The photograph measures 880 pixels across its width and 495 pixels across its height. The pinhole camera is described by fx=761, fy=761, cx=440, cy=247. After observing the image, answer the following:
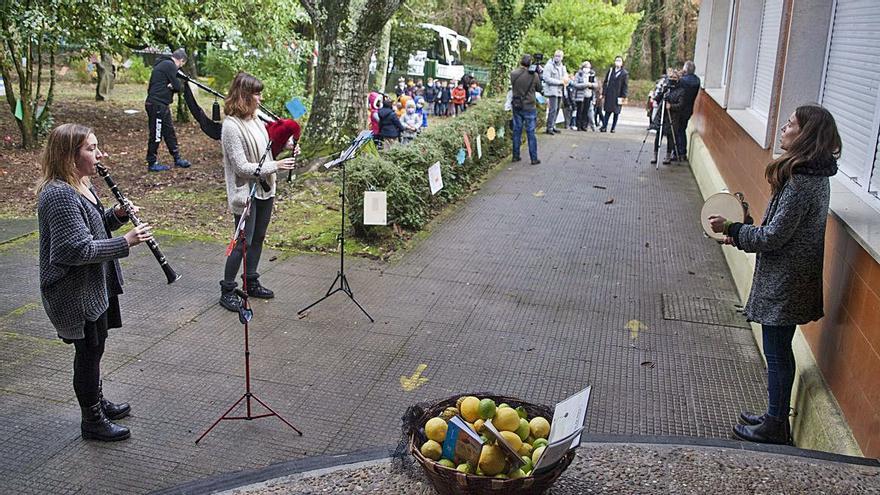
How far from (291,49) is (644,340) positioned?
38.2ft

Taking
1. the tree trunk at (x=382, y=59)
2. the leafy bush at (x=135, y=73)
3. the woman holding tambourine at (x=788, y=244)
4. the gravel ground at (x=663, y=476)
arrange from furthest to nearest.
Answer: the leafy bush at (x=135, y=73), the tree trunk at (x=382, y=59), the woman holding tambourine at (x=788, y=244), the gravel ground at (x=663, y=476)

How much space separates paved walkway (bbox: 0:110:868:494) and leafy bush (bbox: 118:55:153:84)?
19.7 meters

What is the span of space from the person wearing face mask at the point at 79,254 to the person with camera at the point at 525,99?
9.91 m

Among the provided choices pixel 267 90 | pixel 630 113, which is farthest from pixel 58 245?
pixel 630 113

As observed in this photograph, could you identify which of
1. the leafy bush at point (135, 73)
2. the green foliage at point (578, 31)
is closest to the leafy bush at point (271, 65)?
the leafy bush at point (135, 73)

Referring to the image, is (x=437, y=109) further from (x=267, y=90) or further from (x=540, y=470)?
(x=540, y=470)

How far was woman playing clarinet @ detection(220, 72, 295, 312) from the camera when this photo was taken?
624 centimetres

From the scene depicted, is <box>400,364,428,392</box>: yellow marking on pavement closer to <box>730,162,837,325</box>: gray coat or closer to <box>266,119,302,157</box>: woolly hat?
<box>730,162,837,325</box>: gray coat

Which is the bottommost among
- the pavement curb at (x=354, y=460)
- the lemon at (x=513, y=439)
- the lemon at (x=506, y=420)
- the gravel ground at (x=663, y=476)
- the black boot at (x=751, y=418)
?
the black boot at (x=751, y=418)

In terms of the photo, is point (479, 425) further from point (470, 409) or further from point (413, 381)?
point (413, 381)

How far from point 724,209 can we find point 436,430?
2.73 m

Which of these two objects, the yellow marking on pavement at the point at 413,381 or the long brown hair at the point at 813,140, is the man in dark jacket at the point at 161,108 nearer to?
the yellow marking on pavement at the point at 413,381

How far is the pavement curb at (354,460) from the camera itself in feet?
12.5

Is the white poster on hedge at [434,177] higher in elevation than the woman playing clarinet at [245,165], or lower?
lower
